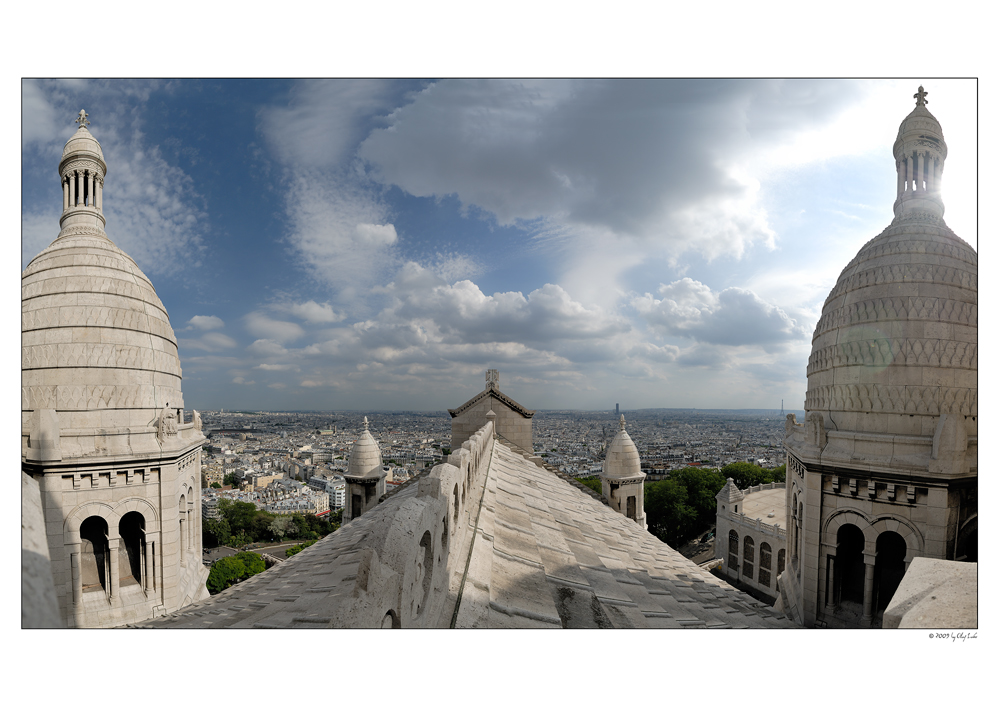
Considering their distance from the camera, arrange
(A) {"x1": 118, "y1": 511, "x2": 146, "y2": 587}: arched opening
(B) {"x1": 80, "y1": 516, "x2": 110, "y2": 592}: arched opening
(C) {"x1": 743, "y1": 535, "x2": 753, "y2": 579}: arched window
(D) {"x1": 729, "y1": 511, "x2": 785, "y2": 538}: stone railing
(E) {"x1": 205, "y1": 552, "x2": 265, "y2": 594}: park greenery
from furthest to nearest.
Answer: (E) {"x1": 205, "y1": 552, "x2": 265, "y2": 594}: park greenery
(C) {"x1": 743, "y1": 535, "x2": 753, "y2": 579}: arched window
(D) {"x1": 729, "y1": 511, "x2": 785, "y2": 538}: stone railing
(A) {"x1": 118, "y1": 511, "x2": 146, "y2": 587}: arched opening
(B) {"x1": 80, "y1": 516, "x2": 110, "y2": 592}: arched opening

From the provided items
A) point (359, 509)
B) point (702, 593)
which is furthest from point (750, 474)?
point (702, 593)

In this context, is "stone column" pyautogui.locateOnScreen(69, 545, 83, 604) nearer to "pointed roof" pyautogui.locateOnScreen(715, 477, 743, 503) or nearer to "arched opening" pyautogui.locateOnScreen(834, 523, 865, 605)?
"arched opening" pyautogui.locateOnScreen(834, 523, 865, 605)

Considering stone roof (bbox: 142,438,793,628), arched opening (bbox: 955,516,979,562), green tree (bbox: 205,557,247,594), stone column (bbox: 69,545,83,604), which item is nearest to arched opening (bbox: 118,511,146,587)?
stone column (bbox: 69,545,83,604)

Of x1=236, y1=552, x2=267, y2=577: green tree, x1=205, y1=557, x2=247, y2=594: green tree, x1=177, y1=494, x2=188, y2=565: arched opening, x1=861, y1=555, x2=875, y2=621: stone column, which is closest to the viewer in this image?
x1=861, y1=555, x2=875, y2=621: stone column

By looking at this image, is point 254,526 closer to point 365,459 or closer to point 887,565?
point 365,459

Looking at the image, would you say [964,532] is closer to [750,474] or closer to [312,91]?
[312,91]

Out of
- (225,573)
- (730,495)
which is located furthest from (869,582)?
(225,573)
